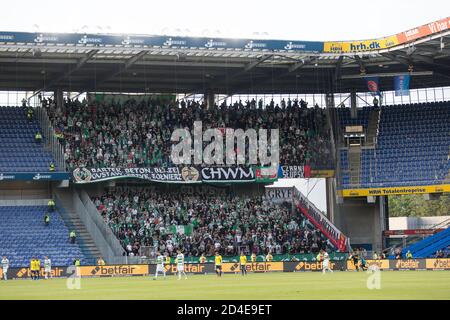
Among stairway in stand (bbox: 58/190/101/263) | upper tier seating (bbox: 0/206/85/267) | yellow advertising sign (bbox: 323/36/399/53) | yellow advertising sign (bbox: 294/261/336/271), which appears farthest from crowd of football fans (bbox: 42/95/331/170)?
yellow advertising sign (bbox: 294/261/336/271)

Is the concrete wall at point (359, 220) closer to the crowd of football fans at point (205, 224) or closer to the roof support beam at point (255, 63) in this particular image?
the crowd of football fans at point (205, 224)

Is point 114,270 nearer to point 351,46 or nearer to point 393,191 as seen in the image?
point 351,46

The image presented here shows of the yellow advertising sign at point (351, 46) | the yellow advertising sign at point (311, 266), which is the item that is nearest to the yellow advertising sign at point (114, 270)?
the yellow advertising sign at point (311, 266)

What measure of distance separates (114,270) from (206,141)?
18565 mm

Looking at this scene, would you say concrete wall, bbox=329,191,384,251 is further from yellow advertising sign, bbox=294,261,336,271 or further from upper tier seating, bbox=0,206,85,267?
upper tier seating, bbox=0,206,85,267

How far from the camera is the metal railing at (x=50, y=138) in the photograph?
70062mm

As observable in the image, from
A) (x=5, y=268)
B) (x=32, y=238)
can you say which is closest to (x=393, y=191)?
(x=32, y=238)

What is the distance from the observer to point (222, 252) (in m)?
68.1

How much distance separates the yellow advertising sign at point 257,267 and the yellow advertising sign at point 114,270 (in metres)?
5.39

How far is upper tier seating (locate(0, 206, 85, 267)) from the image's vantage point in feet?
209

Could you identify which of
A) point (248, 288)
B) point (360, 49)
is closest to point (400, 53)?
point (360, 49)

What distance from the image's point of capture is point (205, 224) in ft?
231

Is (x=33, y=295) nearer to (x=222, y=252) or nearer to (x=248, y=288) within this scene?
(x=248, y=288)

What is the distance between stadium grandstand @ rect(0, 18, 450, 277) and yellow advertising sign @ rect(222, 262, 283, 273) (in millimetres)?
5111
